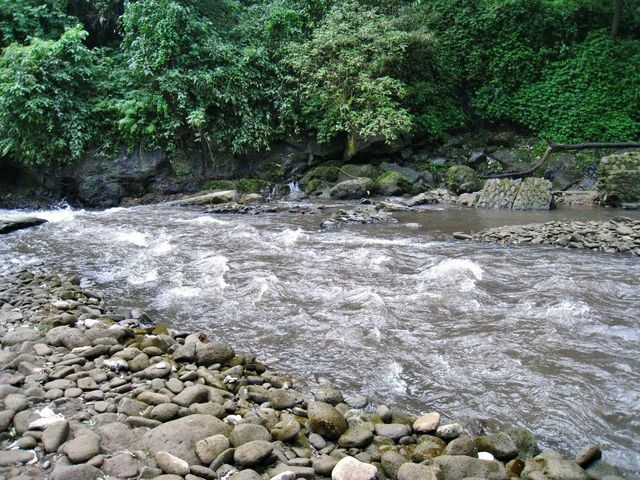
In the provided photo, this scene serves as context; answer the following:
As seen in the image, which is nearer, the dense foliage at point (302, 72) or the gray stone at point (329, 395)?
the gray stone at point (329, 395)

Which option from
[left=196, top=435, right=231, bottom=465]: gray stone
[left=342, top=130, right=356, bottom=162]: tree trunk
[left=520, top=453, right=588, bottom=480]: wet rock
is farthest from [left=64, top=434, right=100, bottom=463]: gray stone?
[left=342, top=130, right=356, bottom=162]: tree trunk

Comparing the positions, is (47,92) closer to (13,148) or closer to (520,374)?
(13,148)

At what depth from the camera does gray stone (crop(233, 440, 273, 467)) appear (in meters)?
2.72

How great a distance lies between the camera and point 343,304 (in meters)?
5.78

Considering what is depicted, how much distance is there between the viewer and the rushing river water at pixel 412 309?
3789 millimetres

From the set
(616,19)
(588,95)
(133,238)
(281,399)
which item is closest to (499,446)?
(281,399)

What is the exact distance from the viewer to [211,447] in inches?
111

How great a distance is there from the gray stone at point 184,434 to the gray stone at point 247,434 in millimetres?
74

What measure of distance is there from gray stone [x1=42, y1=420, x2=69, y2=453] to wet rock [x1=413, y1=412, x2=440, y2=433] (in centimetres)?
217

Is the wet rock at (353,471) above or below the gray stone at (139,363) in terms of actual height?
below

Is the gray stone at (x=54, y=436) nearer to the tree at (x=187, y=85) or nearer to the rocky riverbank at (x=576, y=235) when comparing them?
the rocky riverbank at (x=576, y=235)

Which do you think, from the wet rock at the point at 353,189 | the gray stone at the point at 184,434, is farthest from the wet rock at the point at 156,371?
the wet rock at the point at 353,189

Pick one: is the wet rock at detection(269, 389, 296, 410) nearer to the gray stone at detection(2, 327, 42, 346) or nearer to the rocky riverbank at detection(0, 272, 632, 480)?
the rocky riverbank at detection(0, 272, 632, 480)

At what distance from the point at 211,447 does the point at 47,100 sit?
14.4 meters
